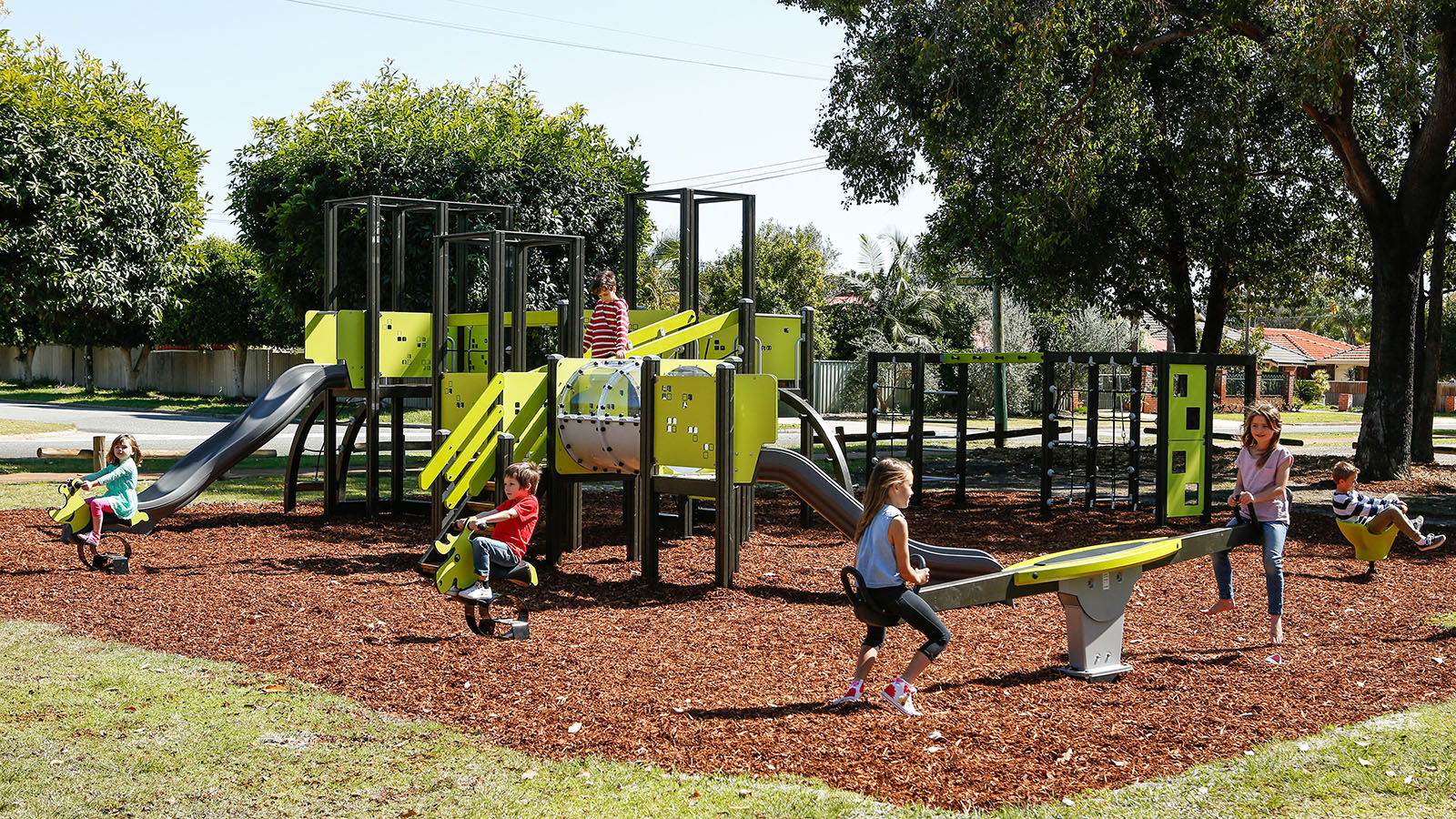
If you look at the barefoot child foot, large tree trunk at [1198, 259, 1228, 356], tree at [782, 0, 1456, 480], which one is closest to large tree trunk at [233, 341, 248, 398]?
tree at [782, 0, 1456, 480]

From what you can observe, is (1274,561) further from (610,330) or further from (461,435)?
(461,435)

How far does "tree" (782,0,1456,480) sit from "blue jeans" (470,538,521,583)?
35.9 ft

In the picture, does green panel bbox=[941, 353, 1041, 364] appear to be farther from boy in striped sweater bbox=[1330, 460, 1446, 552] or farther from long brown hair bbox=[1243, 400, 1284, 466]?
long brown hair bbox=[1243, 400, 1284, 466]

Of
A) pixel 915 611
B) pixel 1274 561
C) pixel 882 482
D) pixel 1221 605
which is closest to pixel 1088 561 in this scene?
pixel 915 611

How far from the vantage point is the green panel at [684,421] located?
953 centimetres

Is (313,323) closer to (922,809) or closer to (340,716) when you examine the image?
(340,716)

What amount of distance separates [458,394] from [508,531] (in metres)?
3.92

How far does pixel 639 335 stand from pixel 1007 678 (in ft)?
19.8

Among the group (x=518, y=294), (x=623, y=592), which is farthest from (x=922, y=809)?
(x=518, y=294)

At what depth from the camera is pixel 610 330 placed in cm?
1101

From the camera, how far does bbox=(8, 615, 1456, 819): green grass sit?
15.2 ft

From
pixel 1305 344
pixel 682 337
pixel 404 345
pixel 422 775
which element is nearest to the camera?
pixel 422 775

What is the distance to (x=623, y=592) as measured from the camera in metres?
9.46

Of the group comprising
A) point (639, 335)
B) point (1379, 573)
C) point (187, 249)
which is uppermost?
point (187, 249)
